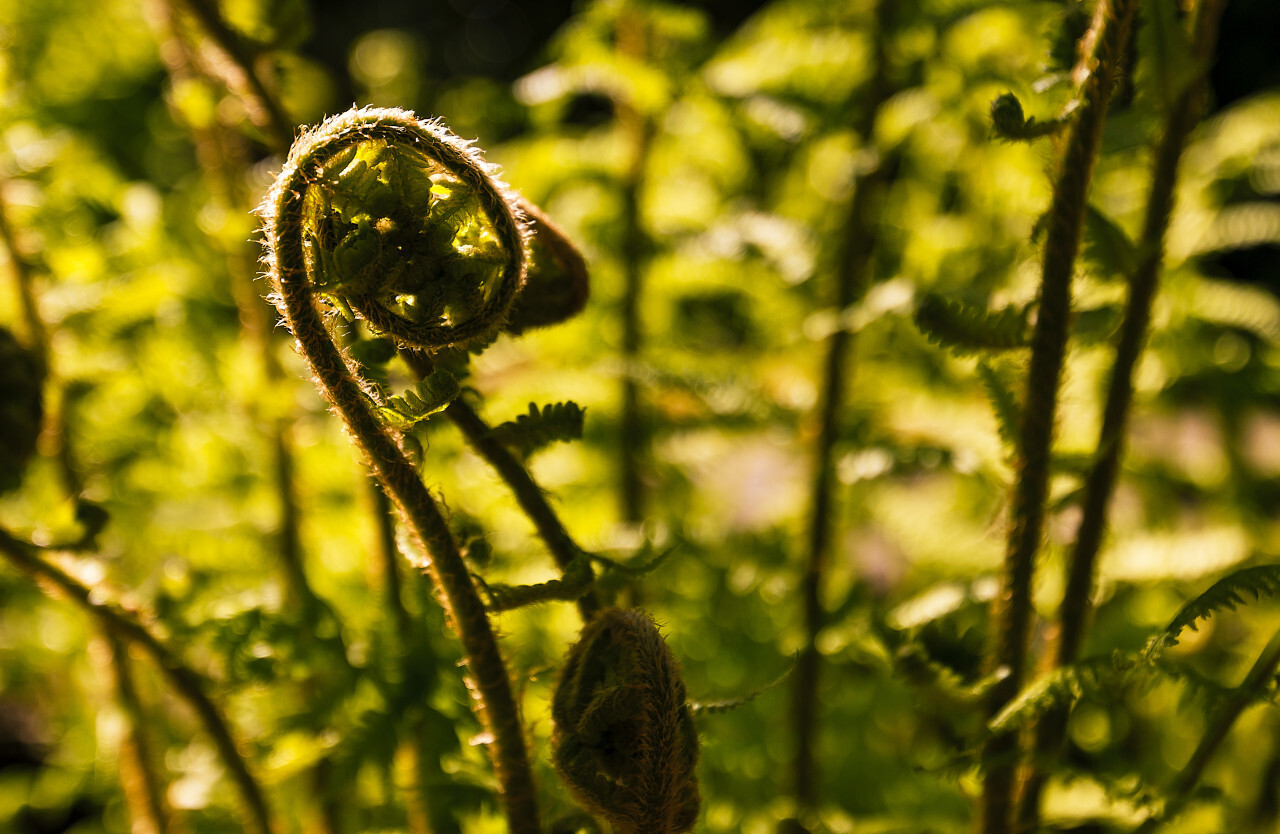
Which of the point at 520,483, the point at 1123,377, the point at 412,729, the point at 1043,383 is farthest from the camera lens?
the point at 412,729

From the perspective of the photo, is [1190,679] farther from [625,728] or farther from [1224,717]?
[625,728]

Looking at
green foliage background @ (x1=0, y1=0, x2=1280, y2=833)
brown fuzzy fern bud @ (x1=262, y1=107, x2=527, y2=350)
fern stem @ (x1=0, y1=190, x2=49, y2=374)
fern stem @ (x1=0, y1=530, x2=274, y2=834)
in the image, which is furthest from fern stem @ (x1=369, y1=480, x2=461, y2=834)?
fern stem @ (x1=0, y1=190, x2=49, y2=374)

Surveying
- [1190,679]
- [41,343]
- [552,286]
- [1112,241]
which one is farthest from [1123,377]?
[41,343]

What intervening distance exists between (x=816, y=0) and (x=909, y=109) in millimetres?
365

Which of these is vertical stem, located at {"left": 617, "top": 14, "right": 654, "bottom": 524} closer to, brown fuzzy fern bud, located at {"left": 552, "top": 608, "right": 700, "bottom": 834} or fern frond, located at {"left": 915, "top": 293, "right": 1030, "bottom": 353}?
fern frond, located at {"left": 915, "top": 293, "right": 1030, "bottom": 353}

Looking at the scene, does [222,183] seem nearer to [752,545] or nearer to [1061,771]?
[752,545]

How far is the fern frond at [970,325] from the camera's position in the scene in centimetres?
83

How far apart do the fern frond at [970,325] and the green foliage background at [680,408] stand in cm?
22

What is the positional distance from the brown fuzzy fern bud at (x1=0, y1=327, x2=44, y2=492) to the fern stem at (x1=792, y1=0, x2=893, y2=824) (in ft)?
3.47

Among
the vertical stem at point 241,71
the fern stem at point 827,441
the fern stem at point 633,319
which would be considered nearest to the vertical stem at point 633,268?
the fern stem at point 633,319

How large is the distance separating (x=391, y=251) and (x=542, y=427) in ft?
0.64

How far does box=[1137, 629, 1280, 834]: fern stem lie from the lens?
771mm

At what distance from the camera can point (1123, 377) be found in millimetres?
952

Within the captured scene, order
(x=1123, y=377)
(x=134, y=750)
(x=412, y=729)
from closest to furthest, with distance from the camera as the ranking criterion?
(x=1123, y=377)
(x=412, y=729)
(x=134, y=750)
